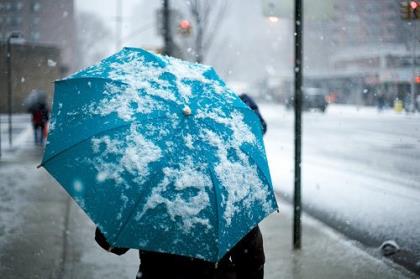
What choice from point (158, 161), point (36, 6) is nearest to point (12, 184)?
point (158, 161)

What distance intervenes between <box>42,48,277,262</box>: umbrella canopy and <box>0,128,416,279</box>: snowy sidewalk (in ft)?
7.97

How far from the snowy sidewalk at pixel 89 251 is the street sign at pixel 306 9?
8.70 ft

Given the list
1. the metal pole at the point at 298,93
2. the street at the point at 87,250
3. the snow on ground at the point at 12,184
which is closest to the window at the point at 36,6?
the snow on ground at the point at 12,184

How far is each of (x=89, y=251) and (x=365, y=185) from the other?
19.3 feet

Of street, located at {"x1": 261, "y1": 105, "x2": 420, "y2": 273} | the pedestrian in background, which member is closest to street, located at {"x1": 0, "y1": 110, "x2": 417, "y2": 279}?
street, located at {"x1": 261, "y1": 105, "x2": 420, "y2": 273}

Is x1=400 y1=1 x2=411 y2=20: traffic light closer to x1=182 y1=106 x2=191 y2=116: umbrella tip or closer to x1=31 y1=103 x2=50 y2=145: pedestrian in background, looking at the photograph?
x1=182 y1=106 x2=191 y2=116: umbrella tip

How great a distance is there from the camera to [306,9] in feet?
17.9

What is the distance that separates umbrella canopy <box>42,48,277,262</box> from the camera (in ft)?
6.84

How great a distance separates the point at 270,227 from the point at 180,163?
420 centimetres

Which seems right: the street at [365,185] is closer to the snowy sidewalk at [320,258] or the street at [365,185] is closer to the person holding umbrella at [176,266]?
the snowy sidewalk at [320,258]

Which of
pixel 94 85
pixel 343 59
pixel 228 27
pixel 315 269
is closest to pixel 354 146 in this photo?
pixel 315 269

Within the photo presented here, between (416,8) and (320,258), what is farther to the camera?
(416,8)

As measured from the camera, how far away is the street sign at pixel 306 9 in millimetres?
5466

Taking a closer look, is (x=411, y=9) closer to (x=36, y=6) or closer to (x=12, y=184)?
(x=12, y=184)
